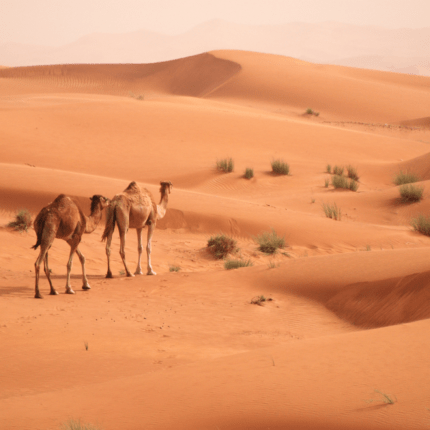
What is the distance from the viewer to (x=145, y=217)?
36.4 ft

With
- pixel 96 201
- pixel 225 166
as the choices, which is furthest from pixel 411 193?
pixel 96 201

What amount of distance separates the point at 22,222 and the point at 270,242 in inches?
242

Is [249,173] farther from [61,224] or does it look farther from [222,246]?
[61,224]

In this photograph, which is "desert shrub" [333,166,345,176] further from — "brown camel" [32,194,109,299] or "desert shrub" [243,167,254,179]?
"brown camel" [32,194,109,299]

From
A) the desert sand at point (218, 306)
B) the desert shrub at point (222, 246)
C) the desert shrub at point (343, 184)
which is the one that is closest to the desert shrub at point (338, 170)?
the desert sand at point (218, 306)

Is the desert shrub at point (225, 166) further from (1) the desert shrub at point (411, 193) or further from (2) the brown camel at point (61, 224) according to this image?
→ (2) the brown camel at point (61, 224)

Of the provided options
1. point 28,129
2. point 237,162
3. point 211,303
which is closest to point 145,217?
point 211,303

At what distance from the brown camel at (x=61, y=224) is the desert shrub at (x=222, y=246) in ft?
14.3

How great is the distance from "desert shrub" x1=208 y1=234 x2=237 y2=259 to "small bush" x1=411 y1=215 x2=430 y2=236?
17.2 feet

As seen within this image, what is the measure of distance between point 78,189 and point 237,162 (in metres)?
10.1

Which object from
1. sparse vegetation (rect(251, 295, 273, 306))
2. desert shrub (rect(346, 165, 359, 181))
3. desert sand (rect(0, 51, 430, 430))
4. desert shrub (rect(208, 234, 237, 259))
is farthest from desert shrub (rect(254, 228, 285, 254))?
desert shrub (rect(346, 165, 359, 181))

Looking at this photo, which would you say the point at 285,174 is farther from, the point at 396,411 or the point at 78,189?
the point at 396,411

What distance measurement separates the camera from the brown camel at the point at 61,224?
9.02 m

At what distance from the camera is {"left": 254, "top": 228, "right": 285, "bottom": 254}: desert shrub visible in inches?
554
